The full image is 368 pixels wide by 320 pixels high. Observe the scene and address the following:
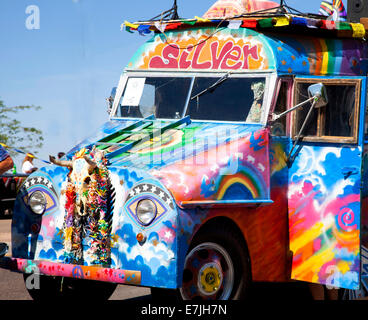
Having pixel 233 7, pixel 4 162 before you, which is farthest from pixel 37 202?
pixel 233 7

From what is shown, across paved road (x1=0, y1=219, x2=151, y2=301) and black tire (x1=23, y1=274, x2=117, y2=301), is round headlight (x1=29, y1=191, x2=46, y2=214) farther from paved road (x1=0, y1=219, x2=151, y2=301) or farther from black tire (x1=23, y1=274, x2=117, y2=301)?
paved road (x1=0, y1=219, x2=151, y2=301)

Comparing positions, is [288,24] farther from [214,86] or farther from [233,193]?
[233,193]

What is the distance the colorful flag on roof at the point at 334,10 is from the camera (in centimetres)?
929

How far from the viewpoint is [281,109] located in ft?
26.4

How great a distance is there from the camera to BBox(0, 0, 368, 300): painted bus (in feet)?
22.3

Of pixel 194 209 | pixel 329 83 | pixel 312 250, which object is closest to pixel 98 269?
pixel 194 209

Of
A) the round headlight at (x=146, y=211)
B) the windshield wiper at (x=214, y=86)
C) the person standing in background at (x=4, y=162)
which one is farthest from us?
the windshield wiper at (x=214, y=86)

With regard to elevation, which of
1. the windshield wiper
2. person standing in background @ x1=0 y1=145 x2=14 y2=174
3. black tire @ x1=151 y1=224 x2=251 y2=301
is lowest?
black tire @ x1=151 y1=224 x2=251 y2=301

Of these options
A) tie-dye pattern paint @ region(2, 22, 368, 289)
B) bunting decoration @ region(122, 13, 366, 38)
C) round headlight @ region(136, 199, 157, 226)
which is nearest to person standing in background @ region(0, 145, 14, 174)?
tie-dye pattern paint @ region(2, 22, 368, 289)

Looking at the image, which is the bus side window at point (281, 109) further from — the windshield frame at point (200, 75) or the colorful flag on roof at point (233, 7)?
the colorful flag on roof at point (233, 7)

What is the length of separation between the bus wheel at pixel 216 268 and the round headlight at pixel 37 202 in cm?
153

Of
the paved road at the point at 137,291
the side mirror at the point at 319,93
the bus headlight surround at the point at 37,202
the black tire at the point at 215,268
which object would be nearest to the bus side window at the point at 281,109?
the side mirror at the point at 319,93

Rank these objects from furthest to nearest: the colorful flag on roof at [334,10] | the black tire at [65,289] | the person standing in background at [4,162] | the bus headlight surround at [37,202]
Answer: the colorful flag on roof at [334,10] < the black tire at [65,289] < the person standing in background at [4,162] < the bus headlight surround at [37,202]

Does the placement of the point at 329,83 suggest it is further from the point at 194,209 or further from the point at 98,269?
the point at 98,269
